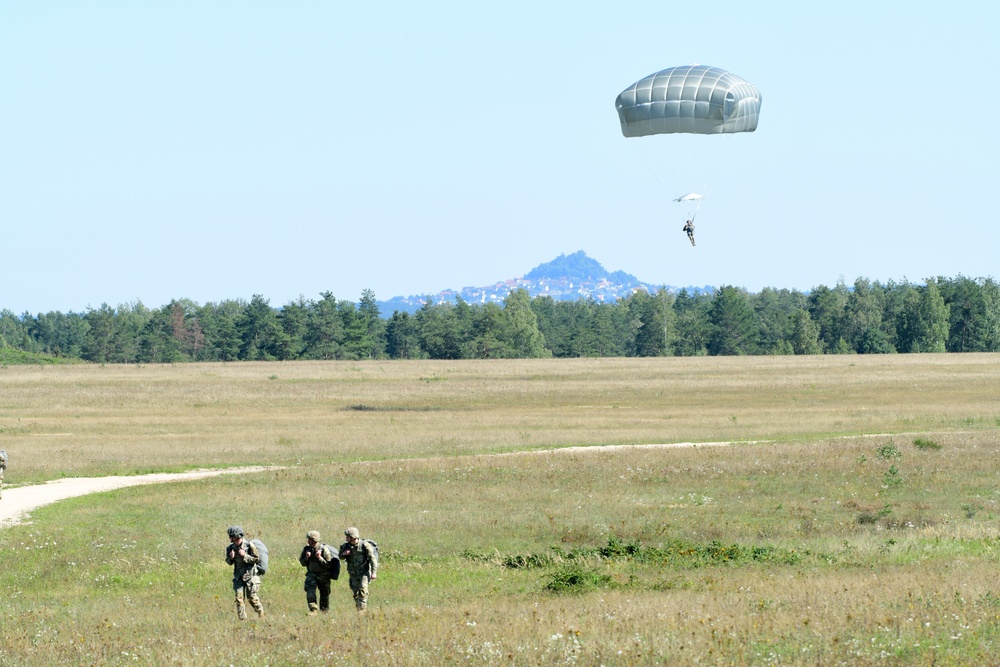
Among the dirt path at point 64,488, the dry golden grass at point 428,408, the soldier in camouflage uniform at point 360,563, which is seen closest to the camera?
the soldier in camouflage uniform at point 360,563

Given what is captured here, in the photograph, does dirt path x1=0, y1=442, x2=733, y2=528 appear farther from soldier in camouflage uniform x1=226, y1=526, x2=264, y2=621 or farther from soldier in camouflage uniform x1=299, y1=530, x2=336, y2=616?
soldier in camouflage uniform x1=299, y1=530, x2=336, y2=616

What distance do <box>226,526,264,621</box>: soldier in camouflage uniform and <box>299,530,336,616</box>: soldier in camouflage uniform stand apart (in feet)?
2.50

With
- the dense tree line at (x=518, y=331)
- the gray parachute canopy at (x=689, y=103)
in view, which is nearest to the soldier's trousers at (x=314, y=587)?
the gray parachute canopy at (x=689, y=103)

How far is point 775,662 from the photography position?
13.1 meters

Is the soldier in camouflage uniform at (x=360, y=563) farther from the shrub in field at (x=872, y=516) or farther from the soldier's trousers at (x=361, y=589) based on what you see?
the shrub in field at (x=872, y=516)

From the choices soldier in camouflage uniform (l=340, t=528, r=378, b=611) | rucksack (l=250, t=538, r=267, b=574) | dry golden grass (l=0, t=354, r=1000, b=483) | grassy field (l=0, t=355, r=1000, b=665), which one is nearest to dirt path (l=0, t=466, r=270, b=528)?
grassy field (l=0, t=355, r=1000, b=665)

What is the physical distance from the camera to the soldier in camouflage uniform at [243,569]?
17.6m

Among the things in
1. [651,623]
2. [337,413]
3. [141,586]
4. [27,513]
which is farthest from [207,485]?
[337,413]

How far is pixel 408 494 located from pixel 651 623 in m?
18.1

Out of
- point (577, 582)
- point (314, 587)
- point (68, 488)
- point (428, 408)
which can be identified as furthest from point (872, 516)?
point (428, 408)

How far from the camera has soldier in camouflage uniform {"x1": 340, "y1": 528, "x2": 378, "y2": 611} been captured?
17.6m

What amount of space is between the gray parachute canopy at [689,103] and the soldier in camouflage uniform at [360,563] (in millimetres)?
32380

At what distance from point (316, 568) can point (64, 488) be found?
2082cm

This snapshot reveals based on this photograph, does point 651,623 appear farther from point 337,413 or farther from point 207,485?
point 337,413
